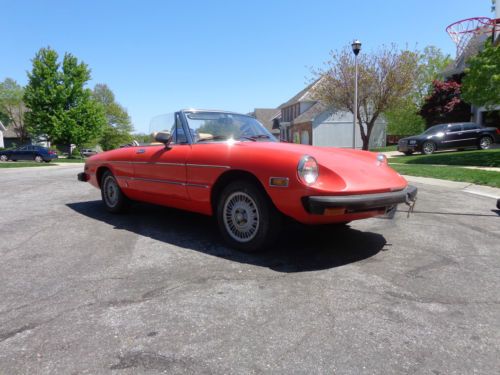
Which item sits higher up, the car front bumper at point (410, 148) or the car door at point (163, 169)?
the car front bumper at point (410, 148)

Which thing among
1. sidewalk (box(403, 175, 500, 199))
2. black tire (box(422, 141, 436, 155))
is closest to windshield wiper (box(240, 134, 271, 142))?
sidewalk (box(403, 175, 500, 199))

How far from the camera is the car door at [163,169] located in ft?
14.2

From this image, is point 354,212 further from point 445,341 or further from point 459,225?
point 459,225

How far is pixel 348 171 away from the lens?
352 cm

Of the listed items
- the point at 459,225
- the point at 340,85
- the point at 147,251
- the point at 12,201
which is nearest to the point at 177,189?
the point at 147,251

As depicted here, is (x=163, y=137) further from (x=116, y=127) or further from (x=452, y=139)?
(x=116, y=127)

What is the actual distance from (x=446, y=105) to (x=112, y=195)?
28792mm

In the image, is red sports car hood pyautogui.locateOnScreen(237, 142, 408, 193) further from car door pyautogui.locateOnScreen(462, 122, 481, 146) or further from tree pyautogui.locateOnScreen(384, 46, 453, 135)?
tree pyautogui.locateOnScreen(384, 46, 453, 135)

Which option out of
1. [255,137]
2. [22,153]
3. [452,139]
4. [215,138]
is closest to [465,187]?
[255,137]

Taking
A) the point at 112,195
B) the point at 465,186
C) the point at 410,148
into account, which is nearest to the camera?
the point at 112,195

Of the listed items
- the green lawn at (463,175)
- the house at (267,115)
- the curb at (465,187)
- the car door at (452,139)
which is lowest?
the curb at (465,187)

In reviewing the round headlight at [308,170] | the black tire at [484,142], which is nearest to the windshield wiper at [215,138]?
the round headlight at [308,170]

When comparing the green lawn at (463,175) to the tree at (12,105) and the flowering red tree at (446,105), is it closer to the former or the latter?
the flowering red tree at (446,105)

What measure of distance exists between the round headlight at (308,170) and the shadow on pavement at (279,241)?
2.47 ft
